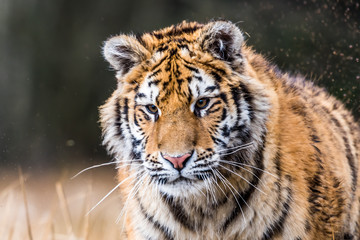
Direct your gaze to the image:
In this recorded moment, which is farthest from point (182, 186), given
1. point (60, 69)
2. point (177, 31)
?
point (60, 69)

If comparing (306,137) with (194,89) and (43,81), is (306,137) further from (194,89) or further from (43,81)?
(43,81)

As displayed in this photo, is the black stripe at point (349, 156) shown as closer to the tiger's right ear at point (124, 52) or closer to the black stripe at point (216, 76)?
the black stripe at point (216, 76)

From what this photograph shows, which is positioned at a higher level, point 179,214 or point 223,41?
point 223,41

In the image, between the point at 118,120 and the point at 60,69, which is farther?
the point at 60,69

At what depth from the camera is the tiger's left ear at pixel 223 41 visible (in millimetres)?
3463

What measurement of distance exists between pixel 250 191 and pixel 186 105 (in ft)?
1.98

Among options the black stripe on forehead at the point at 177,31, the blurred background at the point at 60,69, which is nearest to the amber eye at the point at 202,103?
the black stripe on forehead at the point at 177,31

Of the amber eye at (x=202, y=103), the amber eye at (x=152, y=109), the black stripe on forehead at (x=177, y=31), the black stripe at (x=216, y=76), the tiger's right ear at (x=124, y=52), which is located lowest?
the amber eye at (x=152, y=109)

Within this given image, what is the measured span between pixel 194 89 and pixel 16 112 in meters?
9.83

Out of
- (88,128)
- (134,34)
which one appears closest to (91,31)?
(88,128)

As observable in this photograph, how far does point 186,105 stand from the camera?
11.1 feet

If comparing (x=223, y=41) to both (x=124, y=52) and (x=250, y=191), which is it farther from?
(x=250, y=191)

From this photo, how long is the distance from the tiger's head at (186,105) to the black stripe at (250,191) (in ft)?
0.15

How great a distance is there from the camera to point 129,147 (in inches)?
146
